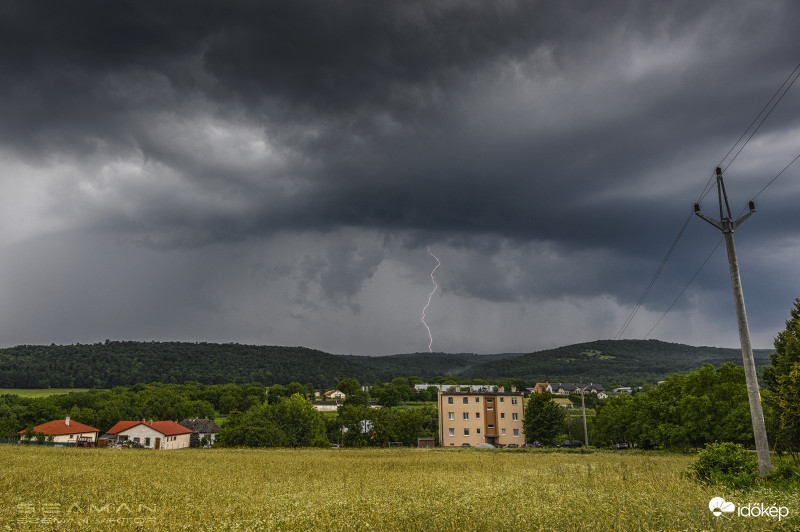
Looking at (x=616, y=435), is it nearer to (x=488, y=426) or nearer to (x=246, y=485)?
(x=488, y=426)

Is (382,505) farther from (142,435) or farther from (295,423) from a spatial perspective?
(142,435)

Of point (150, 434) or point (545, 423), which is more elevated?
point (545, 423)

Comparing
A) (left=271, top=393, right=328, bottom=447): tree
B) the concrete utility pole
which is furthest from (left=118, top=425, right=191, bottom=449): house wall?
the concrete utility pole

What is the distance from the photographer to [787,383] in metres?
33.0

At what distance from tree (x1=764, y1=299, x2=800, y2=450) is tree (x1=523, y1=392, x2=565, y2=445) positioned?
3236 centimetres

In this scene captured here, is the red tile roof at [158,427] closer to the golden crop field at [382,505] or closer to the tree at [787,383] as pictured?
the golden crop field at [382,505]

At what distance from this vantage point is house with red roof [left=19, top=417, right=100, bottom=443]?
8356cm

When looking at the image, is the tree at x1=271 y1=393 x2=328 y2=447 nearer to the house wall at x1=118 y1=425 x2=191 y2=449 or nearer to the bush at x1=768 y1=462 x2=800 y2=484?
the house wall at x1=118 y1=425 x2=191 y2=449

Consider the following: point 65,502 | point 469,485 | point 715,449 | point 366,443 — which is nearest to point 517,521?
point 469,485

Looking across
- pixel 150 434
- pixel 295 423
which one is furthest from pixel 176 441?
pixel 295 423

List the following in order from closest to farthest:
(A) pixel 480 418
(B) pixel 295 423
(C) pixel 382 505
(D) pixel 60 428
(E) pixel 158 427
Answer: (C) pixel 382 505, (B) pixel 295 423, (A) pixel 480 418, (E) pixel 158 427, (D) pixel 60 428

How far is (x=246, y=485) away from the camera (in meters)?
20.6

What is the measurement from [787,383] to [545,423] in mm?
39425

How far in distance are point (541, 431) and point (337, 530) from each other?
214 feet
